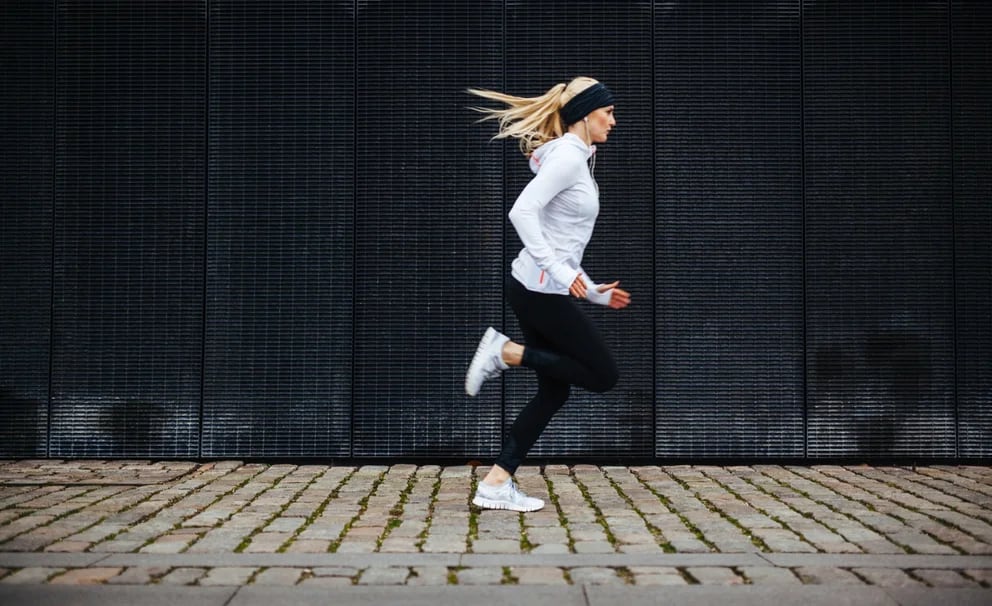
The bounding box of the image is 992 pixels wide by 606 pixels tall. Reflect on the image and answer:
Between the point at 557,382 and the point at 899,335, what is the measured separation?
3.03m

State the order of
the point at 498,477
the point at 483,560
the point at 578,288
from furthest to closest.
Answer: the point at 498,477 → the point at 578,288 → the point at 483,560

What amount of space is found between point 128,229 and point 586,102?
3612mm

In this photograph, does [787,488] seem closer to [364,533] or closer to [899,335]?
[899,335]

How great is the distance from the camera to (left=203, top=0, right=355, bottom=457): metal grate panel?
7.11 m

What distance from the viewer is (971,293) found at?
281 inches

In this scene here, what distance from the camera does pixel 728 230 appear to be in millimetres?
7148

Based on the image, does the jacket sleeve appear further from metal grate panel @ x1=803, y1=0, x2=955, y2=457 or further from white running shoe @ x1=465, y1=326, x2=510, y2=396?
metal grate panel @ x1=803, y1=0, x2=955, y2=457

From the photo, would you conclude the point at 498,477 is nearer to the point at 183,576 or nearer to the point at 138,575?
the point at 183,576

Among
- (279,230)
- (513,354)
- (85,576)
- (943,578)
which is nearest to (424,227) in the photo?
(279,230)

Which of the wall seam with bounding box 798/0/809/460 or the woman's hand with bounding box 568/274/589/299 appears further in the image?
the wall seam with bounding box 798/0/809/460

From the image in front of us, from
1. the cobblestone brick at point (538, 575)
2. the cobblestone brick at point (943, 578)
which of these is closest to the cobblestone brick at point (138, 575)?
the cobblestone brick at point (538, 575)

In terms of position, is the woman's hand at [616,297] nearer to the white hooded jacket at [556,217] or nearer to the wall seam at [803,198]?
Result: the white hooded jacket at [556,217]

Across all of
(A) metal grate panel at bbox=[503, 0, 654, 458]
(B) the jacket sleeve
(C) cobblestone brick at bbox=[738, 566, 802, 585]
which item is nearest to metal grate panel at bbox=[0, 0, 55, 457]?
(A) metal grate panel at bbox=[503, 0, 654, 458]

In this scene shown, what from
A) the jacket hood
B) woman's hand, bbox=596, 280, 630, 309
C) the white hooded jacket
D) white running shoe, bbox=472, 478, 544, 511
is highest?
the jacket hood
